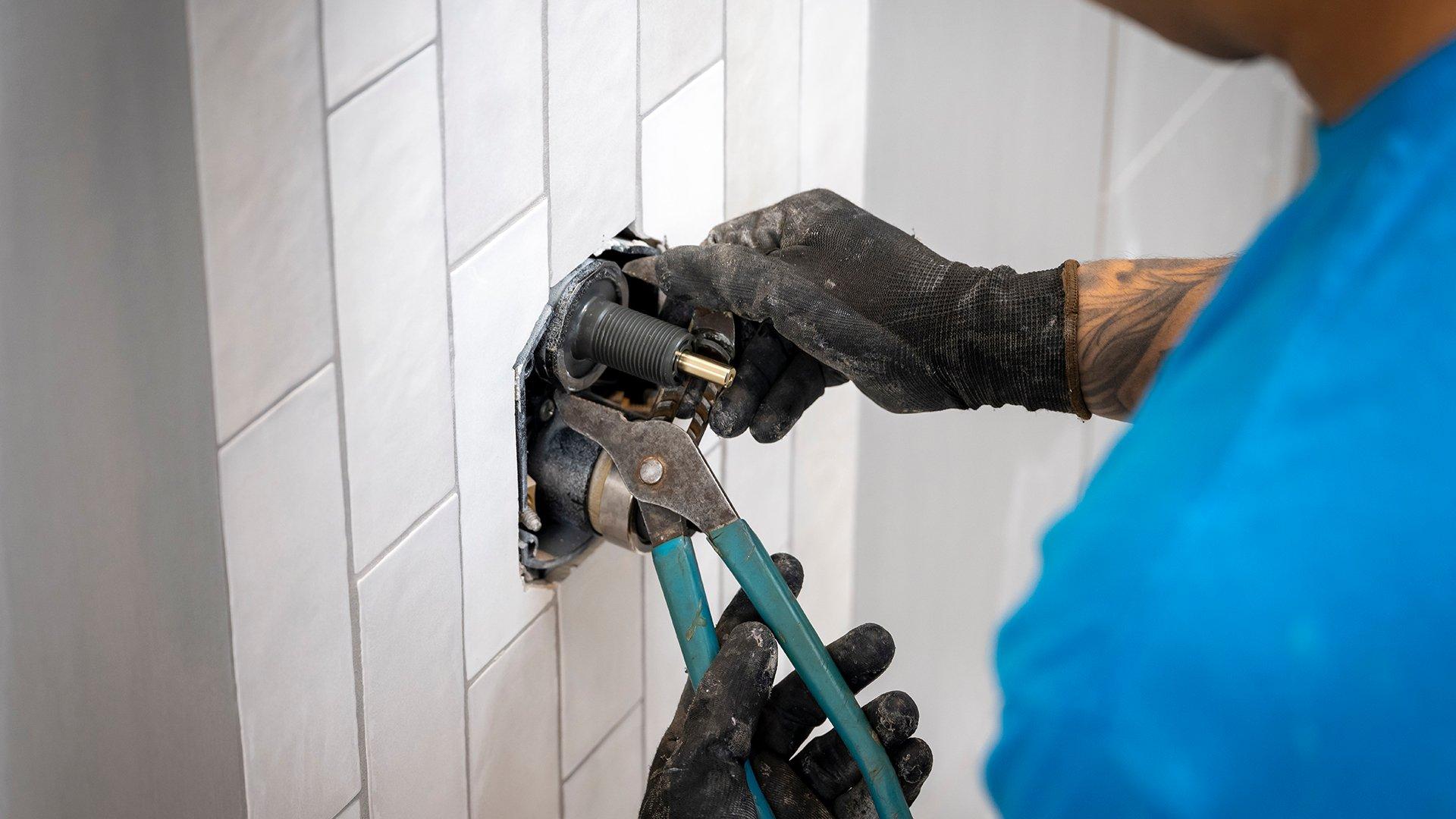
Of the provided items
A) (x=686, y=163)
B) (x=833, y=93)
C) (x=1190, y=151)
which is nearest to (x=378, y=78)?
(x=686, y=163)

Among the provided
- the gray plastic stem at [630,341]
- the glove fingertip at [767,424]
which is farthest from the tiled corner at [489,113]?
the glove fingertip at [767,424]

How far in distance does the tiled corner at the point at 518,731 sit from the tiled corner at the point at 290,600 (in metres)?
0.15

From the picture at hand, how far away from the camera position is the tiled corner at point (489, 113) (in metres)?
0.71

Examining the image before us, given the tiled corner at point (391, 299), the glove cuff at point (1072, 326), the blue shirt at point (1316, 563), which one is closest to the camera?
the blue shirt at point (1316, 563)

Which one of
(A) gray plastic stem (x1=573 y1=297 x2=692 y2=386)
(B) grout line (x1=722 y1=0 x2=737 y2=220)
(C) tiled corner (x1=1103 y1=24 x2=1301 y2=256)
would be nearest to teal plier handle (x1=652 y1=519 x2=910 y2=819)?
(A) gray plastic stem (x1=573 y1=297 x2=692 y2=386)

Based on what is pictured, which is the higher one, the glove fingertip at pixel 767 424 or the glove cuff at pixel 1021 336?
the glove cuff at pixel 1021 336

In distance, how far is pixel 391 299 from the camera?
70 cm

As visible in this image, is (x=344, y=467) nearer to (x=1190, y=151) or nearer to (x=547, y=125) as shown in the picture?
(x=547, y=125)

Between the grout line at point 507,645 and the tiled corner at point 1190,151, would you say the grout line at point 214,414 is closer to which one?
the grout line at point 507,645

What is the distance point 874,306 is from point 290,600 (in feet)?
1.42

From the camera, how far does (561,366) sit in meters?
0.86

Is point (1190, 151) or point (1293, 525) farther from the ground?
point (1293, 525)

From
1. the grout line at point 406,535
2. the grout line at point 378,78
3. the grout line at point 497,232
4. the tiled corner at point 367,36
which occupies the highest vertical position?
the tiled corner at point 367,36

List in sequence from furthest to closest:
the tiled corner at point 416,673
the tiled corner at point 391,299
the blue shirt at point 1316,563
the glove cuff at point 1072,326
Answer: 1. the glove cuff at point 1072,326
2. the tiled corner at point 416,673
3. the tiled corner at point 391,299
4. the blue shirt at point 1316,563
